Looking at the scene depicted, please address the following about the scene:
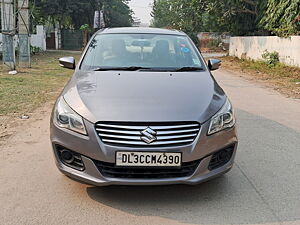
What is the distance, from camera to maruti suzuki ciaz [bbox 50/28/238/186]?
302cm

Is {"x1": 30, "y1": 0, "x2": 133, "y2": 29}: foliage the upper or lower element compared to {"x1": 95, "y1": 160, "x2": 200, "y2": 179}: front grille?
upper

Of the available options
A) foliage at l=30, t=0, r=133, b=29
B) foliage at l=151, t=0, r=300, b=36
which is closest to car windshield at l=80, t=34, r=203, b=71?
foliage at l=151, t=0, r=300, b=36

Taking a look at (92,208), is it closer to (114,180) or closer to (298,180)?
(114,180)

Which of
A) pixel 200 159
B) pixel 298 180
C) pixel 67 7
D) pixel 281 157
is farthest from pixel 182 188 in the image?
pixel 67 7

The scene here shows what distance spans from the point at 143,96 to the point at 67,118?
717 millimetres

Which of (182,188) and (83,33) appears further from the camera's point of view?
(83,33)

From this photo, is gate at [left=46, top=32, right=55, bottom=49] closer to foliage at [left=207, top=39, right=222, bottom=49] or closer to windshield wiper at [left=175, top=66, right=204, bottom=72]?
foliage at [left=207, top=39, right=222, bottom=49]

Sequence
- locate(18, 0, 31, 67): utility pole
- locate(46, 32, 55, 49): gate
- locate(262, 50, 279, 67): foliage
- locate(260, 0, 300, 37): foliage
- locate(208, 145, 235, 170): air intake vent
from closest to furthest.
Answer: locate(208, 145, 235, 170): air intake vent → locate(18, 0, 31, 67): utility pole → locate(260, 0, 300, 37): foliage → locate(262, 50, 279, 67): foliage → locate(46, 32, 55, 49): gate

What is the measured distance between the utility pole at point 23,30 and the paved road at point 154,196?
10752 millimetres

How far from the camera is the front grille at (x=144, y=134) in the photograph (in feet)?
9.86

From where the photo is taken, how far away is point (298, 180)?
3.88 metres

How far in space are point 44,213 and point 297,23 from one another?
49.1 ft

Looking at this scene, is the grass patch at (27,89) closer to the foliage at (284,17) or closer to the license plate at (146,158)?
the license plate at (146,158)

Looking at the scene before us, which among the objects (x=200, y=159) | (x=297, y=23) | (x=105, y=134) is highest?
(x=297, y=23)
